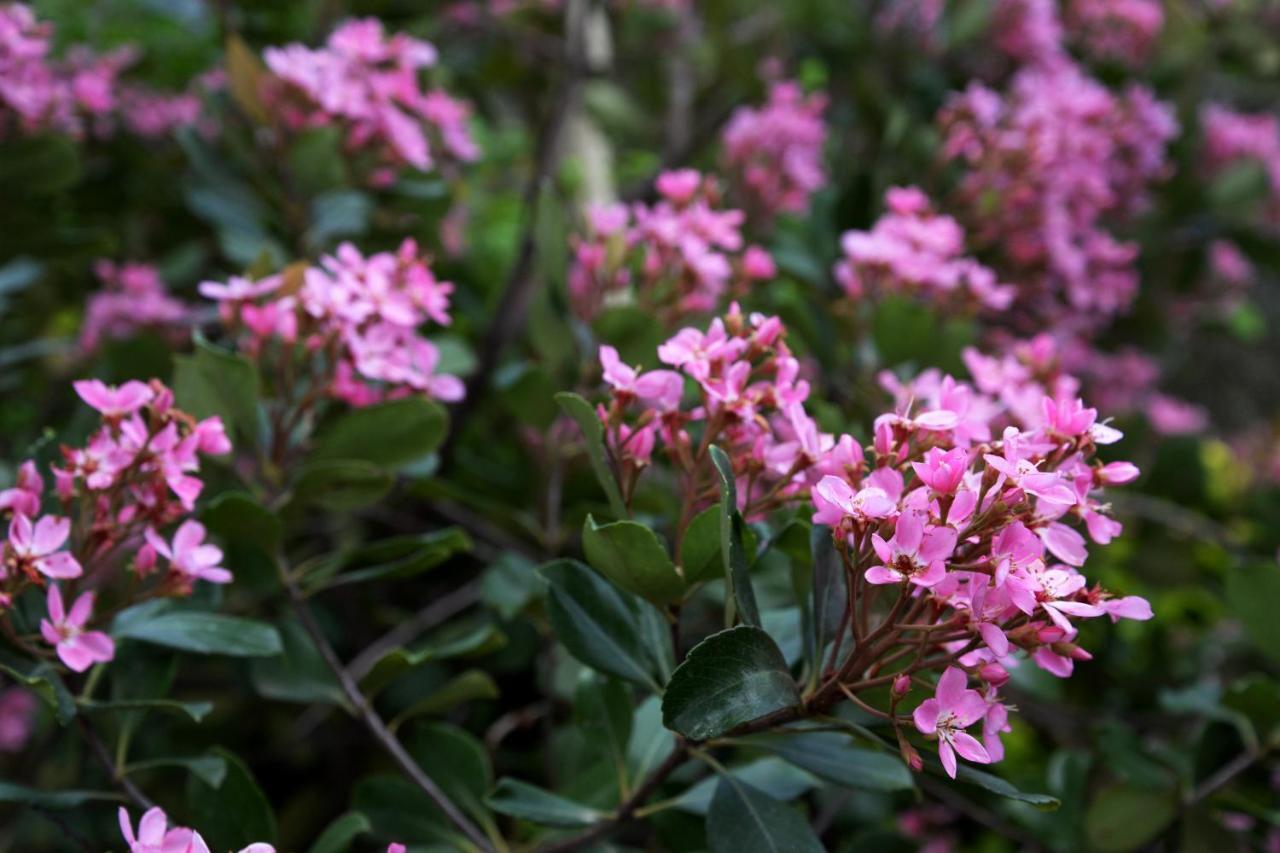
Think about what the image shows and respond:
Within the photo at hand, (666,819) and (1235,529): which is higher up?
(666,819)

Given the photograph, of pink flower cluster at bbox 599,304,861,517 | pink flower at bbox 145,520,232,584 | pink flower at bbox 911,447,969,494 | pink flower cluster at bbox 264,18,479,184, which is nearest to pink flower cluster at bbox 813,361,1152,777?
pink flower at bbox 911,447,969,494

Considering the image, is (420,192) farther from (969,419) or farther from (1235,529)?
(1235,529)

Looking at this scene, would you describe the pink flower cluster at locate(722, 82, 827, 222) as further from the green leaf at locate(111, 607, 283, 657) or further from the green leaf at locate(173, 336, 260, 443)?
the green leaf at locate(111, 607, 283, 657)

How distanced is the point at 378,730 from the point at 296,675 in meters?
0.12

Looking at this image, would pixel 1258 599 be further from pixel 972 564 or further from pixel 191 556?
pixel 191 556

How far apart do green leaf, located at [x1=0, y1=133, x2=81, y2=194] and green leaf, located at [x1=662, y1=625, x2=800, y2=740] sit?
4.06 feet

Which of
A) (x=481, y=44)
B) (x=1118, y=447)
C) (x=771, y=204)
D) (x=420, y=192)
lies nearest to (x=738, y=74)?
(x=771, y=204)

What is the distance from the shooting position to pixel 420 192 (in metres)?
1.75

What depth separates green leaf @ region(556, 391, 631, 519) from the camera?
86 centimetres

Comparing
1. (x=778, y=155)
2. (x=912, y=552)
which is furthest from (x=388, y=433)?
(x=778, y=155)

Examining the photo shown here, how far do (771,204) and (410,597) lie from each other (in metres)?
1.04

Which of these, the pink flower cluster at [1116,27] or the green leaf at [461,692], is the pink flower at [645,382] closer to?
the green leaf at [461,692]

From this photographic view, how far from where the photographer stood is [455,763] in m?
1.23

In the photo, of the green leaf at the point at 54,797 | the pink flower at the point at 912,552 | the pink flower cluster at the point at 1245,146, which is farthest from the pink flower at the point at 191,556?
the pink flower cluster at the point at 1245,146
